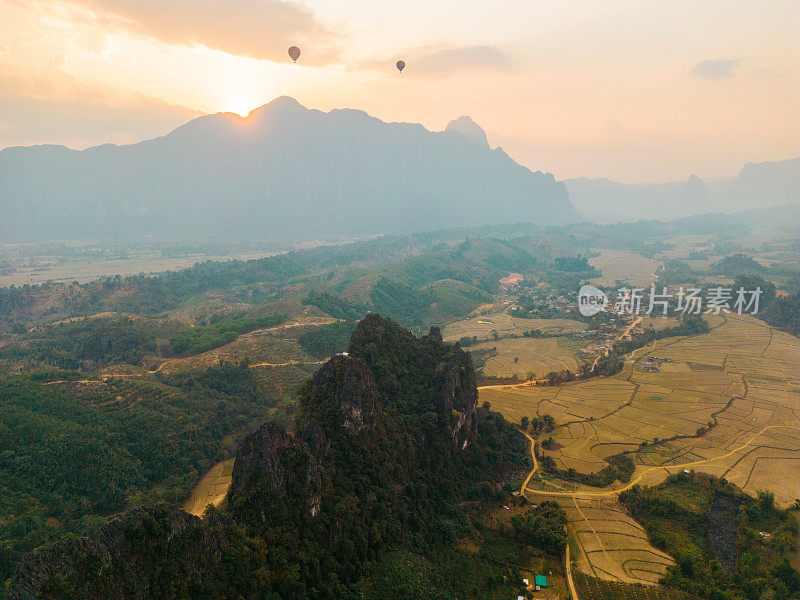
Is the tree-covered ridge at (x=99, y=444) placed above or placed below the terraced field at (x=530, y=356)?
above

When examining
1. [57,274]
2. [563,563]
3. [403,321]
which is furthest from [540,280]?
[57,274]

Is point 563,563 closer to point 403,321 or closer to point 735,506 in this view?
point 735,506

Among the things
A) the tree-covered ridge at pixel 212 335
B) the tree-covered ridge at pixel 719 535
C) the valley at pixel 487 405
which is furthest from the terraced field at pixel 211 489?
the tree-covered ridge at pixel 719 535

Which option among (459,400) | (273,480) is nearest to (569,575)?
(459,400)

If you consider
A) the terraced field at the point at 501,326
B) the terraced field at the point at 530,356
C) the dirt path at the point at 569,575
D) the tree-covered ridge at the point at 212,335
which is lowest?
the dirt path at the point at 569,575

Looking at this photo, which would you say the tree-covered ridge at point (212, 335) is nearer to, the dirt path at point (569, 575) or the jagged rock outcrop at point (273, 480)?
the jagged rock outcrop at point (273, 480)

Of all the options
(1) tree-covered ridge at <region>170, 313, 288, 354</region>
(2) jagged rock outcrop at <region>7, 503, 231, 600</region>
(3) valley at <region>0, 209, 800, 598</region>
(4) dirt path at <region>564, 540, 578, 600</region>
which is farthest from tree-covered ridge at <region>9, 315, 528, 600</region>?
(1) tree-covered ridge at <region>170, 313, 288, 354</region>
